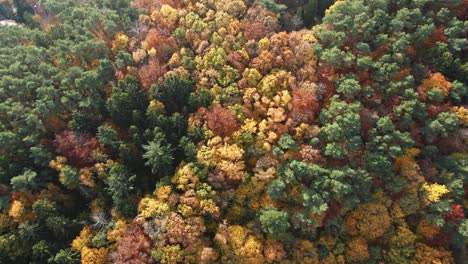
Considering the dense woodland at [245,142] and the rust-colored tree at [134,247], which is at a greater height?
the dense woodland at [245,142]

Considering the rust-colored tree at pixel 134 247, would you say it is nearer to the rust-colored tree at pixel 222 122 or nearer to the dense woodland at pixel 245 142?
the dense woodland at pixel 245 142

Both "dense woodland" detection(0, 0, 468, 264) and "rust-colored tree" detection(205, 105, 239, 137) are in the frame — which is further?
"rust-colored tree" detection(205, 105, 239, 137)

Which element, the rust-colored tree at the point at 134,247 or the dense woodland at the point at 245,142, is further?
the dense woodland at the point at 245,142

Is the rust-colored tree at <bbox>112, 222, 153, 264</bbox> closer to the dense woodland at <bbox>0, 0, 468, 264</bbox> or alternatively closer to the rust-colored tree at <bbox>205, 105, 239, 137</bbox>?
the dense woodland at <bbox>0, 0, 468, 264</bbox>

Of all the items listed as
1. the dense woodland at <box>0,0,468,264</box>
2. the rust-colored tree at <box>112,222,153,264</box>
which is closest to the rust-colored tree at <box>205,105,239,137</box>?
the dense woodland at <box>0,0,468,264</box>

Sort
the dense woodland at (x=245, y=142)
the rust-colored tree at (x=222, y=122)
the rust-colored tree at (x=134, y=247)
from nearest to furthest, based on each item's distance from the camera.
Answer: the rust-colored tree at (x=134, y=247)
the dense woodland at (x=245, y=142)
the rust-colored tree at (x=222, y=122)

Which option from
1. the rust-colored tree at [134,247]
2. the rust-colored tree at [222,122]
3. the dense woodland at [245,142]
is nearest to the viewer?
the rust-colored tree at [134,247]

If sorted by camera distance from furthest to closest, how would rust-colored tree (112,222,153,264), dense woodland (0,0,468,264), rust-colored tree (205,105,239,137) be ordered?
rust-colored tree (205,105,239,137) → dense woodland (0,0,468,264) → rust-colored tree (112,222,153,264)

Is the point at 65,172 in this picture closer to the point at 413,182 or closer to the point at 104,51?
the point at 104,51

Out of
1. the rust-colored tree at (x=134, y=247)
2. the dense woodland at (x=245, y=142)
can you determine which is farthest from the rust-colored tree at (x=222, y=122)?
the rust-colored tree at (x=134, y=247)
